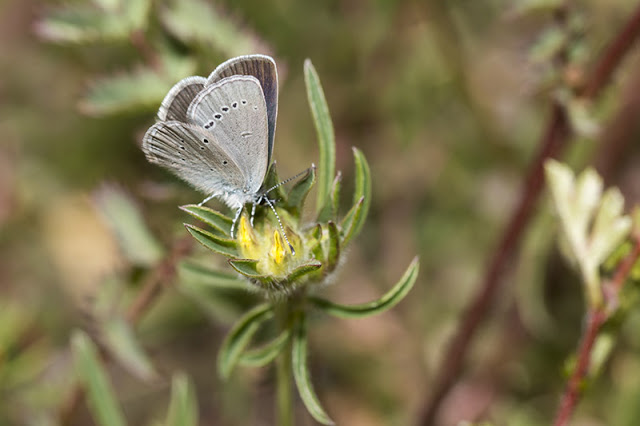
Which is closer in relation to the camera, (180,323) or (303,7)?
(180,323)

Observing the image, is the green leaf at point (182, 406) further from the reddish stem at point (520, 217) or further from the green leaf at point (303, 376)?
the reddish stem at point (520, 217)

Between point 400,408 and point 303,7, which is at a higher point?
point 303,7

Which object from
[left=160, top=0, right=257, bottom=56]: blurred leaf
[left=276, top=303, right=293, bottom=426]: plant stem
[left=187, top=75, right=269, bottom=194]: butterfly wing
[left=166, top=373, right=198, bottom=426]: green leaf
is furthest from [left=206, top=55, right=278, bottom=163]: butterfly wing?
[left=166, top=373, right=198, bottom=426]: green leaf

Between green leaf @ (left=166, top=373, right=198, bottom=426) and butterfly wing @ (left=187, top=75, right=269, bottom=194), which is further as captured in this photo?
green leaf @ (left=166, top=373, right=198, bottom=426)

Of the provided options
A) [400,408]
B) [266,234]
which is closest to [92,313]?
[266,234]

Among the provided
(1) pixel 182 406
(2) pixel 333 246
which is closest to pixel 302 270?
(2) pixel 333 246

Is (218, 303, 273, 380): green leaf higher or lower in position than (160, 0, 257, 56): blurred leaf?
lower

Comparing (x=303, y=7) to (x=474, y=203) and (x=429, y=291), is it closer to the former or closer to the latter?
(x=474, y=203)

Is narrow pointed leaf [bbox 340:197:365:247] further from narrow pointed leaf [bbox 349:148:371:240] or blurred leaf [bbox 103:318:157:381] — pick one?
blurred leaf [bbox 103:318:157:381]
